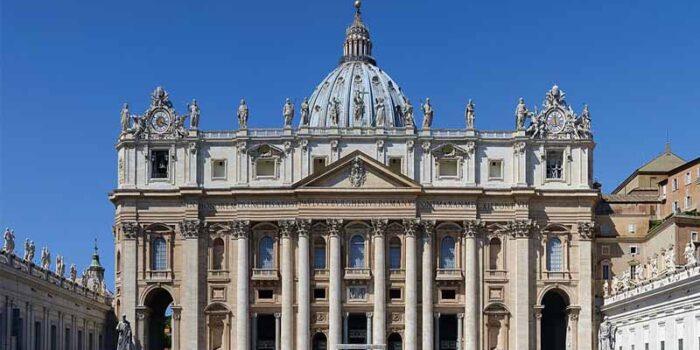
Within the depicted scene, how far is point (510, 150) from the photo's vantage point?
103 metres

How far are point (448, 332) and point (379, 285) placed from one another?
278 inches

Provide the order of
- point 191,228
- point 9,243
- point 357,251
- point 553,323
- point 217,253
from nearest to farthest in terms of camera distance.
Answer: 1. point 9,243
2. point 191,228
3. point 357,251
4. point 217,253
5. point 553,323

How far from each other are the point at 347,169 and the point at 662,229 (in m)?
23.1

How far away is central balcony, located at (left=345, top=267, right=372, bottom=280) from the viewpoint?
100 meters

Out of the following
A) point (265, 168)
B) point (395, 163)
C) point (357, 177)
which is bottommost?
point (357, 177)

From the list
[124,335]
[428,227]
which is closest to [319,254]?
[428,227]

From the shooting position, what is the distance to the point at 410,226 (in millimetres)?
100562

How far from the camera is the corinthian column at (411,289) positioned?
99.6 m

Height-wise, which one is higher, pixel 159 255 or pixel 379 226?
pixel 379 226

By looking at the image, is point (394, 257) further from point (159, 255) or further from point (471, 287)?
point (159, 255)

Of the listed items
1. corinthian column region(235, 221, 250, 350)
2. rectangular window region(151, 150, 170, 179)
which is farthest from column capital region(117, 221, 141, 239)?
corinthian column region(235, 221, 250, 350)

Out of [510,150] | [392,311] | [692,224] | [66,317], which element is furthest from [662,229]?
[66,317]

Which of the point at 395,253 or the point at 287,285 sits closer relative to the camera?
the point at 287,285

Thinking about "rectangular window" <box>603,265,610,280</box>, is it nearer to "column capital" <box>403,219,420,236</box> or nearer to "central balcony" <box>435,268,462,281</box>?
"central balcony" <box>435,268,462,281</box>
